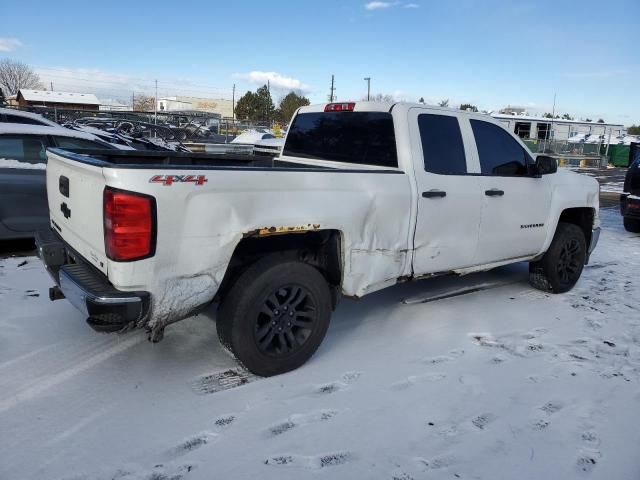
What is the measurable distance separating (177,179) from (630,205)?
9.40 meters

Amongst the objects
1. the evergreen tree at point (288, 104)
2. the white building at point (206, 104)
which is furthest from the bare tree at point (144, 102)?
the evergreen tree at point (288, 104)

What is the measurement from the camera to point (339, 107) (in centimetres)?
451

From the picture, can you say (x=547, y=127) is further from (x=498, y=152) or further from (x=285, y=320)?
(x=285, y=320)

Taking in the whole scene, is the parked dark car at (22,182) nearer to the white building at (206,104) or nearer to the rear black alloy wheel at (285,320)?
the rear black alloy wheel at (285,320)

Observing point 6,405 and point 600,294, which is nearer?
point 6,405

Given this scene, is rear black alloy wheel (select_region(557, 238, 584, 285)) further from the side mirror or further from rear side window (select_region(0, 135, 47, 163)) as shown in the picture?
rear side window (select_region(0, 135, 47, 163))

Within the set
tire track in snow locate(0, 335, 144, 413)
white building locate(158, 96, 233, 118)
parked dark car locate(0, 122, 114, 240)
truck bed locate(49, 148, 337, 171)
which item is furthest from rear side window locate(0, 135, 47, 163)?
white building locate(158, 96, 233, 118)

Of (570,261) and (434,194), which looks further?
(570,261)

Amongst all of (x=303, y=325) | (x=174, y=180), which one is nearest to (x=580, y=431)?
(x=303, y=325)

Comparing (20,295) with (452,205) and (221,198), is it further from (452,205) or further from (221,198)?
(452,205)

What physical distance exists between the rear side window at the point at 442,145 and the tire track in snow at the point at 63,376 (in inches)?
106

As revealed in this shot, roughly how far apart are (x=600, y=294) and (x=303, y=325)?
393 centimetres

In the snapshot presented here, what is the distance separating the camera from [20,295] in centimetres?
464

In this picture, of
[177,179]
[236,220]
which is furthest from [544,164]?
[177,179]
